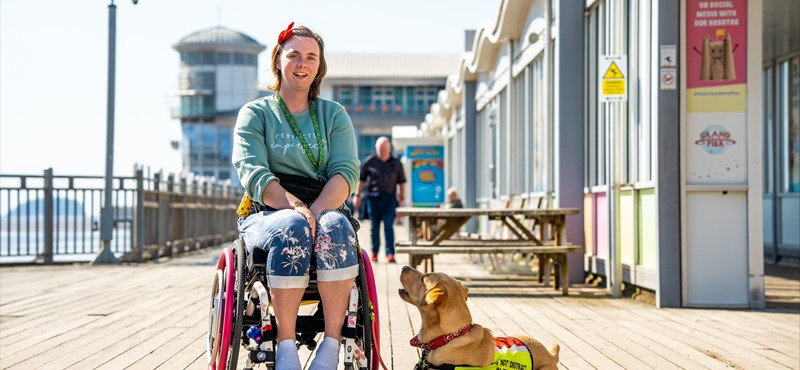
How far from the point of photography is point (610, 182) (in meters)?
9.62

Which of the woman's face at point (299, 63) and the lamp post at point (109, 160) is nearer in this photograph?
the woman's face at point (299, 63)

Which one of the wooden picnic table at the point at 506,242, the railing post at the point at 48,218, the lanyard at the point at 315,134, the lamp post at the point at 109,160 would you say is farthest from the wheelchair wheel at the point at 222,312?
the lamp post at the point at 109,160

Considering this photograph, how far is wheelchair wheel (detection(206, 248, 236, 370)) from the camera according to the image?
3.80m

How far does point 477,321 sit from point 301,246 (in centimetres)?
364

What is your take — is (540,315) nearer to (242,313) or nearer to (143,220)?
(242,313)

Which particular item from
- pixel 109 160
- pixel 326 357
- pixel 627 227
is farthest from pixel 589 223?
pixel 109 160

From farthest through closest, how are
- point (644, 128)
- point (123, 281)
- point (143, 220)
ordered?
point (143, 220) < point (123, 281) < point (644, 128)

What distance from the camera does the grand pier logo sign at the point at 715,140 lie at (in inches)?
320

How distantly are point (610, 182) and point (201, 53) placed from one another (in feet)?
249

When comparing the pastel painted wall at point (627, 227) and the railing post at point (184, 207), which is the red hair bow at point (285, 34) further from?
the railing post at point (184, 207)

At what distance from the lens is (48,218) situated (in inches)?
561

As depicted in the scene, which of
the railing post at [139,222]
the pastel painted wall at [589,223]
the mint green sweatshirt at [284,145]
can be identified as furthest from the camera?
the railing post at [139,222]

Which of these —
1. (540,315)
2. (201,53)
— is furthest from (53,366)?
(201,53)

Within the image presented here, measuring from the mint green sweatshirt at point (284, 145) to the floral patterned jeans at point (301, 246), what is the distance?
0.31m
